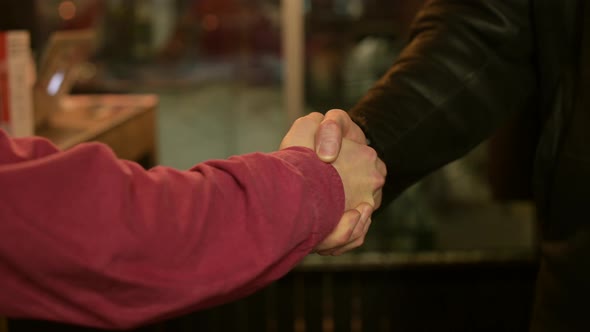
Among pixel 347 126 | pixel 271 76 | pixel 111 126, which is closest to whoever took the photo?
pixel 347 126

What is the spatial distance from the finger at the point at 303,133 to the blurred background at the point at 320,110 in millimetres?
951

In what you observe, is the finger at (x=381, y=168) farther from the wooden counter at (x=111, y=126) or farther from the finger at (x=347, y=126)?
the wooden counter at (x=111, y=126)

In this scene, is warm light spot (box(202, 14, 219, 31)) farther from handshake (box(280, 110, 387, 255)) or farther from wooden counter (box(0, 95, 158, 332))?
handshake (box(280, 110, 387, 255))

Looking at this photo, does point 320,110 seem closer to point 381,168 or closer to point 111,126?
point 111,126

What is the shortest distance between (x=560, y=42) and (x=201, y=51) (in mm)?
2766

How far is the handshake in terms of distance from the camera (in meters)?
1.01

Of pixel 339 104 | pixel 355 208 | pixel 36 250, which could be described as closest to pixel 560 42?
pixel 355 208

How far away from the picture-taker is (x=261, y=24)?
138 inches

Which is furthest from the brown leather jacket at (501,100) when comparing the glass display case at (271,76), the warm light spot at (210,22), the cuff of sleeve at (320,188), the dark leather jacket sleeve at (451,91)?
the warm light spot at (210,22)

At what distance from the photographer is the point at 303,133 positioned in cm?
108

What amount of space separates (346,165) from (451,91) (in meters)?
0.24

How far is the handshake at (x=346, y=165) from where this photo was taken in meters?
1.01

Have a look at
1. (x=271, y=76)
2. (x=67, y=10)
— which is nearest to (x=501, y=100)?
(x=271, y=76)

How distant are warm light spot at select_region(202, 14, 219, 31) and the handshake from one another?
262cm
